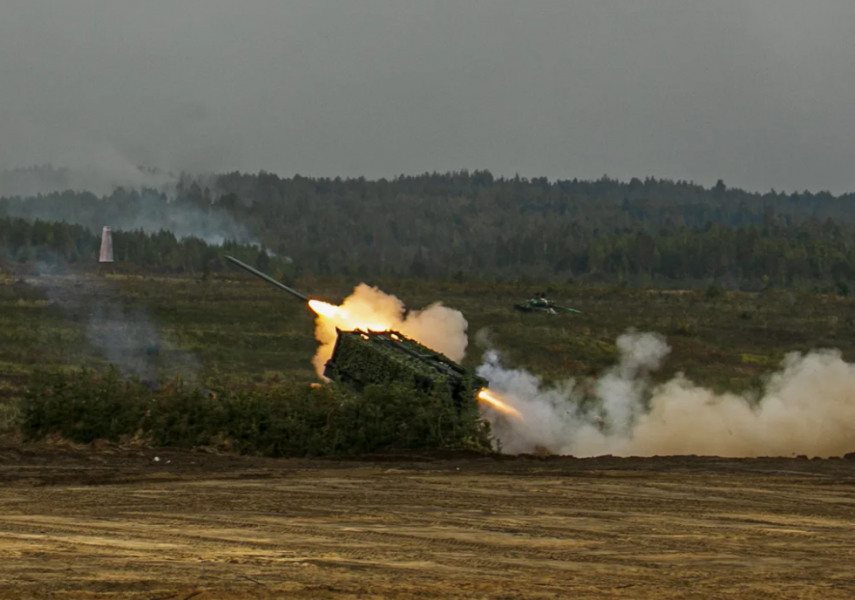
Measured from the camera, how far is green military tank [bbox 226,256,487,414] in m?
26.0

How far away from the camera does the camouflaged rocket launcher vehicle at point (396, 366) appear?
2598 cm

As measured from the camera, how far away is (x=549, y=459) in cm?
2436

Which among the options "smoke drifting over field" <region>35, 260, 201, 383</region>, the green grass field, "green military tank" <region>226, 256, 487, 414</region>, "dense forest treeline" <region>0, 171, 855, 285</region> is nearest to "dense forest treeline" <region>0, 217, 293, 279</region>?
"dense forest treeline" <region>0, 171, 855, 285</region>

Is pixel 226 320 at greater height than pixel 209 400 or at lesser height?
greater

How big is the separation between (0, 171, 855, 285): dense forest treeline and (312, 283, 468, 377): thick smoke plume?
112ft

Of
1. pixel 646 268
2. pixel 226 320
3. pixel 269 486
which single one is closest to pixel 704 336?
pixel 226 320

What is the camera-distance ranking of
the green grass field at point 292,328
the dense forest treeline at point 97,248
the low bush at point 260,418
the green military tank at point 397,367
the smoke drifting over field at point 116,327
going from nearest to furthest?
the low bush at point 260,418 → the green military tank at point 397,367 → the smoke drifting over field at point 116,327 → the green grass field at point 292,328 → the dense forest treeline at point 97,248

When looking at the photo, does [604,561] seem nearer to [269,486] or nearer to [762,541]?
[762,541]

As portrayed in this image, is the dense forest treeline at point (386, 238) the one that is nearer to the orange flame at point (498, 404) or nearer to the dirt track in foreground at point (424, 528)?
the orange flame at point (498, 404)

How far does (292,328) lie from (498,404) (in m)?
32.6

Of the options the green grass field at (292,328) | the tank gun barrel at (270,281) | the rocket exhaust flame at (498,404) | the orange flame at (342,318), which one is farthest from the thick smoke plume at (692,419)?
the green grass field at (292,328)

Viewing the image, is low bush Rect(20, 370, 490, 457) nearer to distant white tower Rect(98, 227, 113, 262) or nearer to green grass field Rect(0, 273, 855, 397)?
green grass field Rect(0, 273, 855, 397)

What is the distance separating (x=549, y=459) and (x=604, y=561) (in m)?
11.5

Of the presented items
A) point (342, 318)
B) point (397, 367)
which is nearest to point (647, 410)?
point (397, 367)
